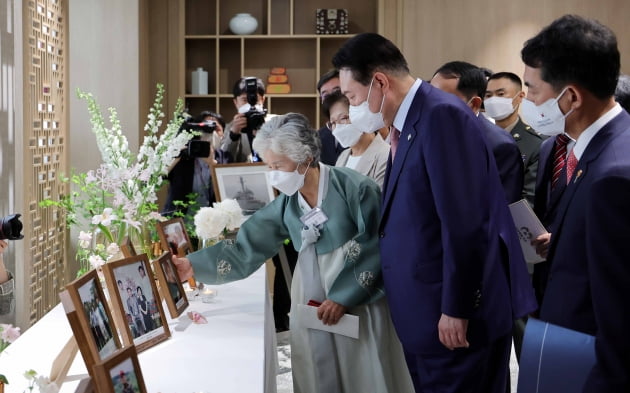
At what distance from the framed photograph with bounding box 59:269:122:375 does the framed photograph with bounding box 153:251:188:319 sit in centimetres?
60

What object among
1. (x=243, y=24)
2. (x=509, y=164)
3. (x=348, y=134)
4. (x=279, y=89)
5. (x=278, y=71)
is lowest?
(x=509, y=164)

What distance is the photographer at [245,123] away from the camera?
13.8 ft

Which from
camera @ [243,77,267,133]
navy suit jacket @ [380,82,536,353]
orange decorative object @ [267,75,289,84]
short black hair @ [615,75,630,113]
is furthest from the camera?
orange decorative object @ [267,75,289,84]

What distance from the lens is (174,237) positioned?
2678 mm

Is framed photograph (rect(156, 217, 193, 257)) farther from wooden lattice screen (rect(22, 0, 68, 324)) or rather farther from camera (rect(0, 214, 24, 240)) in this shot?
camera (rect(0, 214, 24, 240))

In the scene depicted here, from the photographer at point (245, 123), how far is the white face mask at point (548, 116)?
2473 millimetres

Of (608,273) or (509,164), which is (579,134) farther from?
(509,164)

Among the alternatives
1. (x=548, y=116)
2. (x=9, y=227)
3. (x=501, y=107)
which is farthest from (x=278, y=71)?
(x=9, y=227)

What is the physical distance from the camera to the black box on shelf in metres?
6.43

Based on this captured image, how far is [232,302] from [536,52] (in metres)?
1.37

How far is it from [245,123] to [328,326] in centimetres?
202


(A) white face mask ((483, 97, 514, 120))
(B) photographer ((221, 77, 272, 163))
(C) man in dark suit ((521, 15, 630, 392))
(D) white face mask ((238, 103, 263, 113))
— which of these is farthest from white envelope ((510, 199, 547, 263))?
(D) white face mask ((238, 103, 263, 113))

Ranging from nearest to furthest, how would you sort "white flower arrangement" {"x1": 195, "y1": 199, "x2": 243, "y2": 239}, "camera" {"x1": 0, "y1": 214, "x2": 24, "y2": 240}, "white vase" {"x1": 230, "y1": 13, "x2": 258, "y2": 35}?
"camera" {"x1": 0, "y1": 214, "x2": 24, "y2": 240} → "white flower arrangement" {"x1": 195, "y1": 199, "x2": 243, "y2": 239} → "white vase" {"x1": 230, "y1": 13, "x2": 258, "y2": 35}

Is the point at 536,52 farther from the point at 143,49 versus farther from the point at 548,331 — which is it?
the point at 143,49
